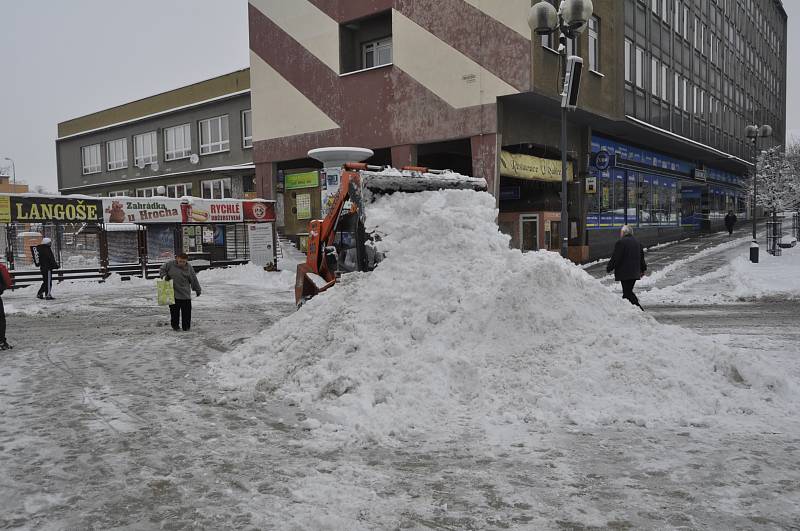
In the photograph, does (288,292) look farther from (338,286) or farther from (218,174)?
(218,174)

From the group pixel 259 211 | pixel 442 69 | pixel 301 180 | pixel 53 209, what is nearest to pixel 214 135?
pixel 301 180

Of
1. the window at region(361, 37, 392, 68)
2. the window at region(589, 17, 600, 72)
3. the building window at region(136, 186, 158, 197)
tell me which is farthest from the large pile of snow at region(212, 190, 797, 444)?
the building window at region(136, 186, 158, 197)

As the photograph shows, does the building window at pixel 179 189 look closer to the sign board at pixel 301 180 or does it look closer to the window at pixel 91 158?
A: the window at pixel 91 158

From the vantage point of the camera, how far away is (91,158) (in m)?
44.2

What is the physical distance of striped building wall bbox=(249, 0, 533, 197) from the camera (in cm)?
2030

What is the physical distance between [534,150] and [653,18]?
35.0 ft

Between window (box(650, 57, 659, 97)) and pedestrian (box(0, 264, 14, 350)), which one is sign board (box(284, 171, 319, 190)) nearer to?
window (box(650, 57, 659, 97))

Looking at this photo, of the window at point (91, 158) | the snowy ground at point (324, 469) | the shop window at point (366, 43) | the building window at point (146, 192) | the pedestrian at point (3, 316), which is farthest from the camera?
the window at point (91, 158)

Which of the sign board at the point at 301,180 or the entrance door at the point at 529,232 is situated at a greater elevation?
the sign board at the point at 301,180

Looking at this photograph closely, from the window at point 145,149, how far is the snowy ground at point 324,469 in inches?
1304

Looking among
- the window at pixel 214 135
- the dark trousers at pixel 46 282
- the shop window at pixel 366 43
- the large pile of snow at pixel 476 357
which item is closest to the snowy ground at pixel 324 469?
the large pile of snow at pixel 476 357

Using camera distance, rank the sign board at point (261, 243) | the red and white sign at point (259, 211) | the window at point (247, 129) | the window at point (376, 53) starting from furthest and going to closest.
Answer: the window at point (247, 129) → the sign board at point (261, 243) → the red and white sign at point (259, 211) → the window at point (376, 53)

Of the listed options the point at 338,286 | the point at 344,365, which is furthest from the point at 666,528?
the point at 338,286

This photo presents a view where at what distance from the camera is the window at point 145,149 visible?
38.6m
